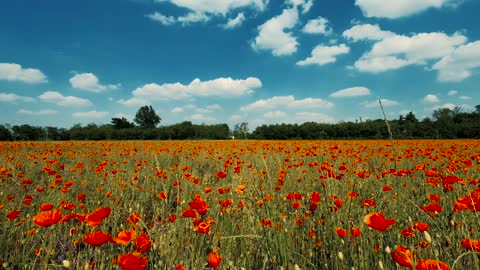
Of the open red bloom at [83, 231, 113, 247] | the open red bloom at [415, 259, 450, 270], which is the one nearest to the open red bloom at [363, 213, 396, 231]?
the open red bloom at [415, 259, 450, 270]

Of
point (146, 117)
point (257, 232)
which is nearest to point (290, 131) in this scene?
point (257, 232)

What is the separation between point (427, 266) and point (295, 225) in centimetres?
155

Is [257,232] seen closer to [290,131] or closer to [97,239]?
[97,239]

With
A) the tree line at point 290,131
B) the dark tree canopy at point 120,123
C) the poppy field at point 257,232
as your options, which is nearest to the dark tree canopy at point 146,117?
the dark tree canopy at point 120,123

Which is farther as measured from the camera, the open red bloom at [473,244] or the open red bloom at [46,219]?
the open red bloom at [46,219]

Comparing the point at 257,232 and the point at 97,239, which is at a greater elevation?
the point at 97,239

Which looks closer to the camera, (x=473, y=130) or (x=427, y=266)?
(x=427, y=266)

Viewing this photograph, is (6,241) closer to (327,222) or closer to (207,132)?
(327,222)

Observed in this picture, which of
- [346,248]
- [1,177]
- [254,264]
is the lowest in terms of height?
[254,264]

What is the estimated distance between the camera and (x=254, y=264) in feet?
7.36


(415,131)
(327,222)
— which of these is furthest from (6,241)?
(415,131)

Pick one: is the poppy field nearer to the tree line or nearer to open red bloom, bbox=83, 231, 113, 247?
open red bloom, bbox=83, 231, 113, 247

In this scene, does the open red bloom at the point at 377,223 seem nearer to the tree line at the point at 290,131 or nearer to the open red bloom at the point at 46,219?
the open red bloom at the point at 46,219

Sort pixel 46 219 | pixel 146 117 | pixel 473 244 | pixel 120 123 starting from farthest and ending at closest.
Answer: pixel 146 117 → pixel 120 123 → pixel 46 219 → pixel 473 244
